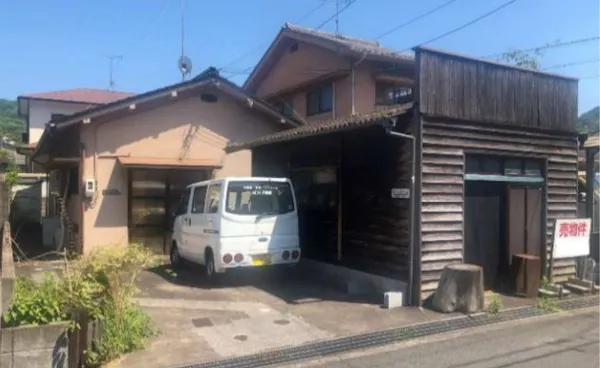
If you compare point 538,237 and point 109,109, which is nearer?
point 538,237

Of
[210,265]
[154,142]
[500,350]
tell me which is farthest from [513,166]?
[154,142]

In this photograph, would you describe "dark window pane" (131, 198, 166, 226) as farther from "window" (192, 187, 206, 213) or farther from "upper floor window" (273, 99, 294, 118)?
"upper floor window" (273, 99, 294, 118)

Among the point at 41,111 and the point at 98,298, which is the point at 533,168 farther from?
the point at 41,111

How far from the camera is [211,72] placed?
13344mm

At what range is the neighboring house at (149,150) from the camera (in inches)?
488

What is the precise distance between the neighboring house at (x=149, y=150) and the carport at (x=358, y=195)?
2.22 meters

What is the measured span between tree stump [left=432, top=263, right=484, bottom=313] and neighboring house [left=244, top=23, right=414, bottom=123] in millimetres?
8629

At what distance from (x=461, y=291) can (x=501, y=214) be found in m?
2.31

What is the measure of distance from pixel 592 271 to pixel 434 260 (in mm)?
4179

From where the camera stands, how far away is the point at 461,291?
8016mm

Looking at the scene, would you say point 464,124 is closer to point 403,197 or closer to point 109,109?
point 403,197

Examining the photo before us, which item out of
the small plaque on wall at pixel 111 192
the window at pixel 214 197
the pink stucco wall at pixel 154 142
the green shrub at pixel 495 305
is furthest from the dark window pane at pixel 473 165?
the small plaque on wall at pixel 111 192

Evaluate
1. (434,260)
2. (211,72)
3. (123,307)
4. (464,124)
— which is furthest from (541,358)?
(211,72)

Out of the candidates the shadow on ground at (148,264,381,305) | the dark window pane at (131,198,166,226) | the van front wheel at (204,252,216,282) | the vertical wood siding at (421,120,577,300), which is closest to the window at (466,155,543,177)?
the vertical wood siding at (421,120,577,300)
